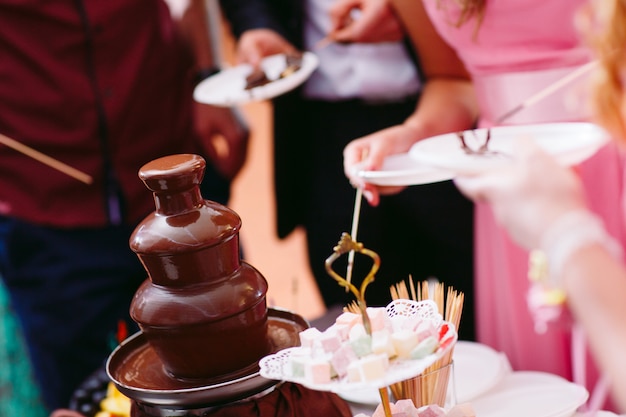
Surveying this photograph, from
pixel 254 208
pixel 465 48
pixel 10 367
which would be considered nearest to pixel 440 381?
pixel 465 48

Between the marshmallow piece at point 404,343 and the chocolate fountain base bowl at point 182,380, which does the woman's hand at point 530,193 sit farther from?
the chocolate fountain base bowl at point 182,380

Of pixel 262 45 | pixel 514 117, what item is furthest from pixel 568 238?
pixel 262 45

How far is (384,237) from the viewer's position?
2279 millimetres

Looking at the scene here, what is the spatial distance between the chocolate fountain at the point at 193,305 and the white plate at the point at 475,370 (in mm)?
414

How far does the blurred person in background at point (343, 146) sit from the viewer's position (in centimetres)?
220

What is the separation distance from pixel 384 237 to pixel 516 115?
76cm

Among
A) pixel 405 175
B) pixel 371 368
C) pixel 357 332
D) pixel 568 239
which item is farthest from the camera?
pixel 405 175

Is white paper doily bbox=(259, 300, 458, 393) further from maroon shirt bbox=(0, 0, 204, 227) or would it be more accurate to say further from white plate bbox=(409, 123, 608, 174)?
maroon shirt bbox=(0, 0, 204, 227)

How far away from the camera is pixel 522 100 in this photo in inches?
63.4

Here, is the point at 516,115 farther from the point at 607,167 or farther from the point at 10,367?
the point at 10,367

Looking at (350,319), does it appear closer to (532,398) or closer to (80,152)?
(532,398)

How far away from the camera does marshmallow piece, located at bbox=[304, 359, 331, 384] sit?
897 mm

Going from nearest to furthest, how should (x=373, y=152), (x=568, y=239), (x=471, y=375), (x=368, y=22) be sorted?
1. (x=568, y=239)
2. (x=471, y=375)
3. (x=373, y=152)
4. (x=368, y=22)

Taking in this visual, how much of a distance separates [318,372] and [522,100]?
928 mm
